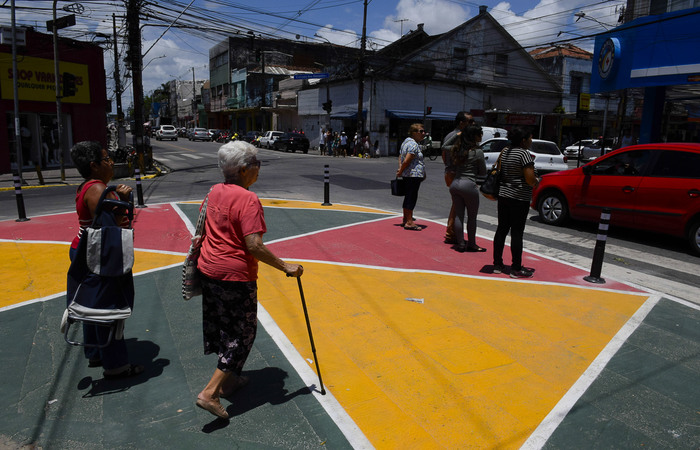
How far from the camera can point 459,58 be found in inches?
Answer: 1495

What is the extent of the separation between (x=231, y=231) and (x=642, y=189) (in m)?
7.44

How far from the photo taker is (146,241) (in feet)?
26.1

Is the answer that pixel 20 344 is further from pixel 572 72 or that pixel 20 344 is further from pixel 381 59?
pixel 572 72

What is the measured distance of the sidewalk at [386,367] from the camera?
10.0 ft

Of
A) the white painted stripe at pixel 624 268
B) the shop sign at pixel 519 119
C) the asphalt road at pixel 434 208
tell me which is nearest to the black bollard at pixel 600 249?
the white painted stripe at pixel 624 268

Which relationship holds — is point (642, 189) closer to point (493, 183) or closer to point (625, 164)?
point (625, 164)

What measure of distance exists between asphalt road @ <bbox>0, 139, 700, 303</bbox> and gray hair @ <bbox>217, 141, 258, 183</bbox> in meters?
5.31

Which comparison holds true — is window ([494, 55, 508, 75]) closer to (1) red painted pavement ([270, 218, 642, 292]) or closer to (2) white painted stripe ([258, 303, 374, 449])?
(1) red painted pavement ([270, 218, 642, 292])

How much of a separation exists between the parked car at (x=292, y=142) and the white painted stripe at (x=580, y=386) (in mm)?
33693

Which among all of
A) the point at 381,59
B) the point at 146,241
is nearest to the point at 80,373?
the point at 146,241

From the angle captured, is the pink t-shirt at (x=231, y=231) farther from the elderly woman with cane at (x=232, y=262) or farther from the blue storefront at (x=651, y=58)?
the blue storefront at (x=651, y=58)

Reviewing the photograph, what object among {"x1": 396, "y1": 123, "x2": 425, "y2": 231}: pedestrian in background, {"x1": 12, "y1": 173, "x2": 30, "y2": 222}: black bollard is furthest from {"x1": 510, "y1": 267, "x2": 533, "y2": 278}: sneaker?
{"x1": 12, "y1": 173, "x2": 30, "y2": 222}: black bollard

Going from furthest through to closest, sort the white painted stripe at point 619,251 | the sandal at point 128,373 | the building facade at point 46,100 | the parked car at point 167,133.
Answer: the parked car at point 167,133, the building facade at point 46,100, the white painted stripe at point 619,251, the sandal at point 128,373

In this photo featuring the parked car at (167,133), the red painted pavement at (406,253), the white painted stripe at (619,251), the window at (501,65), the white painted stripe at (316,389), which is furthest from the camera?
the parked car at (167,133)
